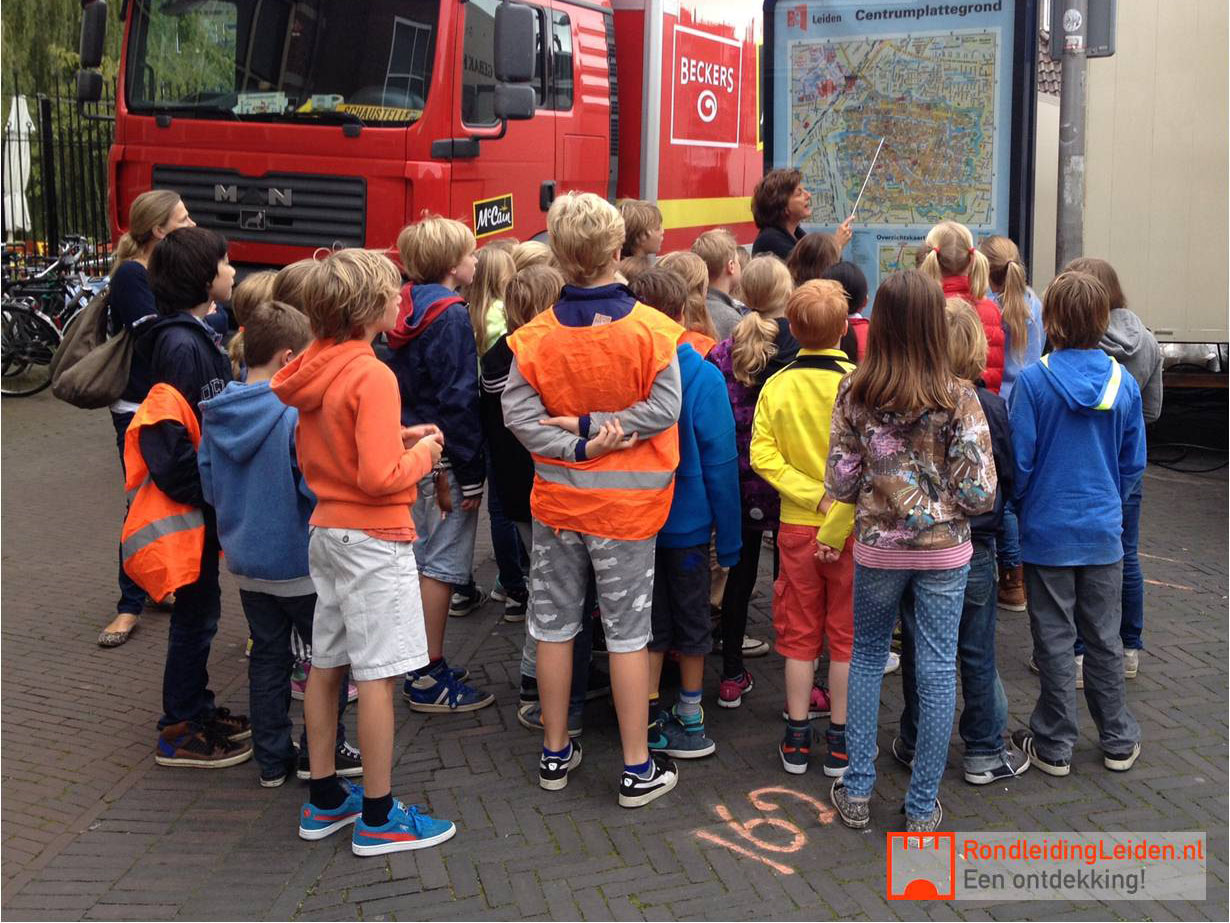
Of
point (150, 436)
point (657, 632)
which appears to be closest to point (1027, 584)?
point (657, 632)

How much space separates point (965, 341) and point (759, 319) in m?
0.83

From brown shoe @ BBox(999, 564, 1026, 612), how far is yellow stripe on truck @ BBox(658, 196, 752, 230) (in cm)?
474

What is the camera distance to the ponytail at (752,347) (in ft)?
15.8

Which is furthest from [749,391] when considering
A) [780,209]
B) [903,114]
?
[903,114]

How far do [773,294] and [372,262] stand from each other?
1.62m

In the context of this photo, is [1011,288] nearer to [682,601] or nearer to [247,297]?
[682,601]

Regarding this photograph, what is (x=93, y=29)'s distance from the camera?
31.7 feet

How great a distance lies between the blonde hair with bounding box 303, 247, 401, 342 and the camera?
12.8 feet

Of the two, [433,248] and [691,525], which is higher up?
[433,248]

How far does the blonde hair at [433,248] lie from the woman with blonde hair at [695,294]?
76 cm

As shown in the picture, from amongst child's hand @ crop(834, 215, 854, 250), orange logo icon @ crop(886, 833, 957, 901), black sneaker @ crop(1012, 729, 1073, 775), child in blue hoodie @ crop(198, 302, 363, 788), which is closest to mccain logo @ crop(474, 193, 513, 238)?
child's hand @ crop(834, 215, 854, 250)

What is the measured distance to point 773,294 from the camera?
4.92 m

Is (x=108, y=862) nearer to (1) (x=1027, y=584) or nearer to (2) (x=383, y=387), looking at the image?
(2) (x=383, y=387)

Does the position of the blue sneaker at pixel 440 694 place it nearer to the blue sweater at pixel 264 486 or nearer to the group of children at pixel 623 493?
the group of children at pixel 623 493
